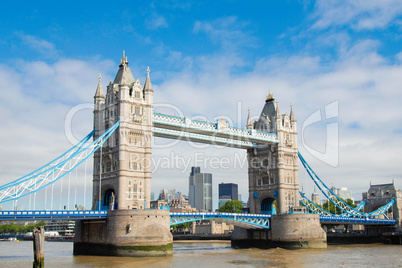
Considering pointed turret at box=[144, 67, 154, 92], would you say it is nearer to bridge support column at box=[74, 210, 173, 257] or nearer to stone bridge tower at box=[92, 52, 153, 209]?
stone bridge tower at box=[92, 52, 153, 209]

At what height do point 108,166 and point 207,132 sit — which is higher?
point 207,132

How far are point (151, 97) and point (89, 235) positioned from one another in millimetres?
17404

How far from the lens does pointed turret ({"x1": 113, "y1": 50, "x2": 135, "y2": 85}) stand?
53.5 meters

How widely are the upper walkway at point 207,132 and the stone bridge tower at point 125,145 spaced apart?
2595 millimetres

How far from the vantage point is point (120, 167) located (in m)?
50.4

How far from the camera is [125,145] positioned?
2016 inches

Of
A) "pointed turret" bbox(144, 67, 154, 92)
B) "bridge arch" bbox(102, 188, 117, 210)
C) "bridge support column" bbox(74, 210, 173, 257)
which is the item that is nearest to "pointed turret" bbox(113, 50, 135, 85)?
"pointed turret" bbox(144, 67, 154, 92)

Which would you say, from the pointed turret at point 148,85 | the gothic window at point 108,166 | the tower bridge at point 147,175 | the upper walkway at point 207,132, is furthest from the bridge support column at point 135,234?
the pointed turret at point 148,85

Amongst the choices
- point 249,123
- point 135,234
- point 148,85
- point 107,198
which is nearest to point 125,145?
point 107,198

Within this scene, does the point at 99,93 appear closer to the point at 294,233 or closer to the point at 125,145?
the point at 125,145

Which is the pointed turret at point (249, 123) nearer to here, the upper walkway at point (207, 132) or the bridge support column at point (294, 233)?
the upper walkway at point (207, 132)

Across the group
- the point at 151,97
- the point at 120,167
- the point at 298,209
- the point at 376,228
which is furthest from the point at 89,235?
the point at 376,228

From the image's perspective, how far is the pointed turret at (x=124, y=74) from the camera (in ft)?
176

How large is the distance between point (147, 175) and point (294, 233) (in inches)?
853
